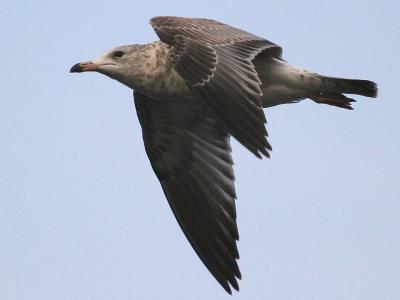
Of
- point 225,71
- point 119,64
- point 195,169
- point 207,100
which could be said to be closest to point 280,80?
point 225,71

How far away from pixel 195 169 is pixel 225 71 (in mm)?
2866

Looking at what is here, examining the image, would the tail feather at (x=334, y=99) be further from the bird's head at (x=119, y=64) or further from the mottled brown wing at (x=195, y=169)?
the bird's head at (x=119, y=64)

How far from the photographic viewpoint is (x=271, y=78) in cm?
1364

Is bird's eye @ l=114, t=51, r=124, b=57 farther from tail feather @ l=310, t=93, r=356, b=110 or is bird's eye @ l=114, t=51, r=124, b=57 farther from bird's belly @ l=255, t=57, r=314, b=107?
tail feather @ l=310, t=93, r=356, b=110

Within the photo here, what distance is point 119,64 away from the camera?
13359 millimetres

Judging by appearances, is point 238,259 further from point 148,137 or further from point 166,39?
point 166,39

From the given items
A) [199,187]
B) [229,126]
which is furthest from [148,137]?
[229,126]

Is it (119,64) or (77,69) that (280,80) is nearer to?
(119,64)

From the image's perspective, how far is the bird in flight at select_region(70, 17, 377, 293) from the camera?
1228 cm

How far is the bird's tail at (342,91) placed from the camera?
554 inches

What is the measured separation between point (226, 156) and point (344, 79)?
1746mm

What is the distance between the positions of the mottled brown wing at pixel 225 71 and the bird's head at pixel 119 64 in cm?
42

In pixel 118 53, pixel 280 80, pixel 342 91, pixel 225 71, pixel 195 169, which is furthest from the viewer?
pixel 195 169

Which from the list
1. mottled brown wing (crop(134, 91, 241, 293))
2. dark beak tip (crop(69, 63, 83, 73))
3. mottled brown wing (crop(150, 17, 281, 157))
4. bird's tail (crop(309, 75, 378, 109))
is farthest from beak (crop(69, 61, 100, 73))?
bird's tail (crop(309, 75, 378, 109))
